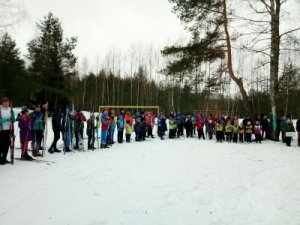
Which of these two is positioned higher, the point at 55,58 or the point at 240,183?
the point at 55,58

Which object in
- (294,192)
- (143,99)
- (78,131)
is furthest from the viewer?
(143,99)

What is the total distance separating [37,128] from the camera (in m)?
10.1

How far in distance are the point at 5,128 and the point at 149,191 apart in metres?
5.24

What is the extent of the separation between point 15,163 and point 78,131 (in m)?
3.60

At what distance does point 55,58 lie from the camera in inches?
1166

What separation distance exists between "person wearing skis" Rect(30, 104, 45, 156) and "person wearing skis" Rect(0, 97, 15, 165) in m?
1.18

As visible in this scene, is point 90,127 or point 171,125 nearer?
point 90,127

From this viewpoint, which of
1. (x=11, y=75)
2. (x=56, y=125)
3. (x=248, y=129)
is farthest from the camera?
(x=11, y=75)

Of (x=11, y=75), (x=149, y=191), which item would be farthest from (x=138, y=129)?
(x=11, y=75)

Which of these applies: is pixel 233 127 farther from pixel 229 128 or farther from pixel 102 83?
pixel 102 83

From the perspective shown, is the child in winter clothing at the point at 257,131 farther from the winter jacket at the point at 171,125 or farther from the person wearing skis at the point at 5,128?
the person wearing skis at the point at 5,128

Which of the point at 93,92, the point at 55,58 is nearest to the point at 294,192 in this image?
the point at 55,58

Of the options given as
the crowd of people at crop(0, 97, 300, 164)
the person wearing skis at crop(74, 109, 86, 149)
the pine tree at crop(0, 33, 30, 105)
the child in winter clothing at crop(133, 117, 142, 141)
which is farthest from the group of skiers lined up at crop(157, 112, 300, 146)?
the pine tree at crop(0, 33, 30, 105)

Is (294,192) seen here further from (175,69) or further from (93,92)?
(93,92)
